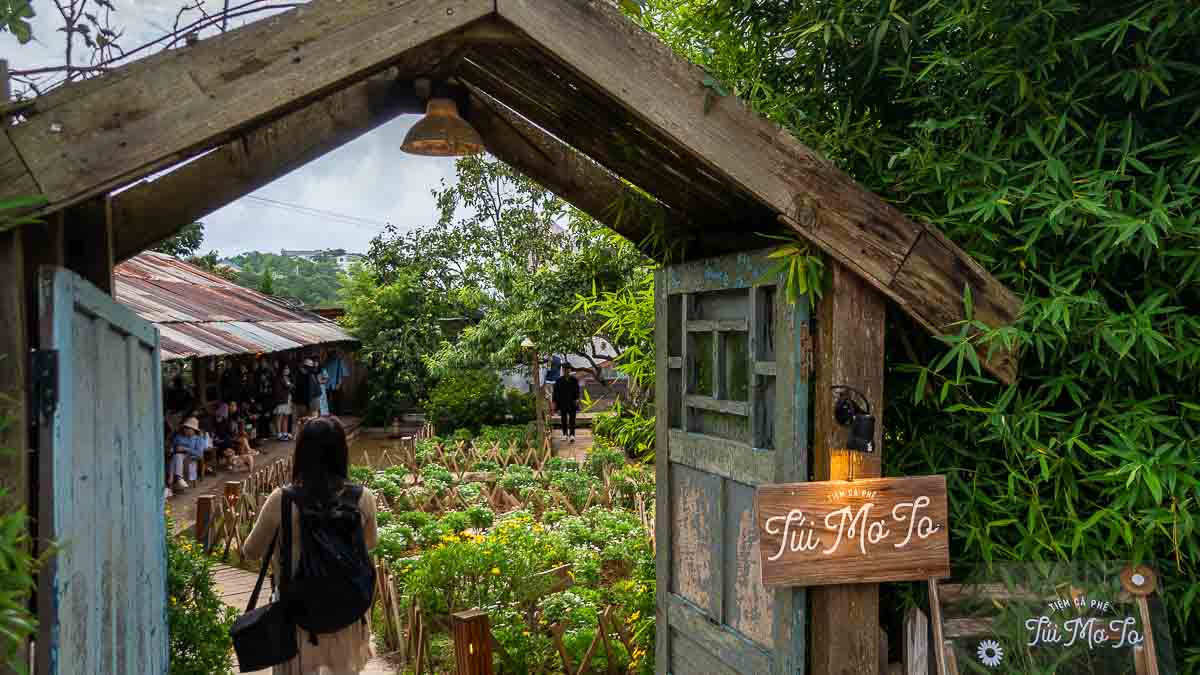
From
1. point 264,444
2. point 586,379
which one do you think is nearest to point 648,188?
point 264,444

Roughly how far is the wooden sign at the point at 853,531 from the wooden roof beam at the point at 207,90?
6.27ft

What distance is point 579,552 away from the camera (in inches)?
303

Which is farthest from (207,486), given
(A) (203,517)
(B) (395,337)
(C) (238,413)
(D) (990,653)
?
(D) (990,653)

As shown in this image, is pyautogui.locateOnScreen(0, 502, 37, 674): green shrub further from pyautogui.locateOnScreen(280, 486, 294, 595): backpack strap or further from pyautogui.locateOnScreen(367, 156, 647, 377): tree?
pyautogui.locateOnScreen(367, 156, 647, 377): tree

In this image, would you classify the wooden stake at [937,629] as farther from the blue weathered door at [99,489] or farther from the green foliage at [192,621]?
the green foliage at [192,621]

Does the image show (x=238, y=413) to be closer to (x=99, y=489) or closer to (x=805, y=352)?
(x=99, y=489)

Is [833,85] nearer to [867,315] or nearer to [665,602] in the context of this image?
[867,315]

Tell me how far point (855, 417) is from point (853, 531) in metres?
0.40

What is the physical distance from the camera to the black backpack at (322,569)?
3.48 m

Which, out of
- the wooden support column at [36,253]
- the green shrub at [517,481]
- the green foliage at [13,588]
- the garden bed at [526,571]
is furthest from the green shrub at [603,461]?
the green foliage at [13,588]

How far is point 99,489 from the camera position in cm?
286

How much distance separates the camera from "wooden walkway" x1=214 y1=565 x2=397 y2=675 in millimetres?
6242

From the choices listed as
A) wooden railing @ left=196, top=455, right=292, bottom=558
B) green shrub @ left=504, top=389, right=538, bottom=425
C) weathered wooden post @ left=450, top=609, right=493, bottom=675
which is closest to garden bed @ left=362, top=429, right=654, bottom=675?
weathered wooden post @ left=450, top=609, right=493, bottom=675

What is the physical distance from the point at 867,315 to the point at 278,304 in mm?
19676
